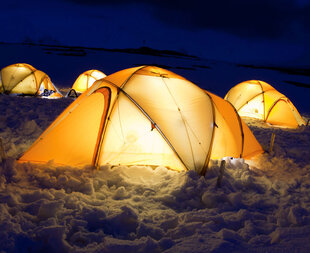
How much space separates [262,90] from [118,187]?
10.0 meters

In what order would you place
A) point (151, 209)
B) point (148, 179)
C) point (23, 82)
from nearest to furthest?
point (151, 209)
point (148, 179)
point (23, 82)

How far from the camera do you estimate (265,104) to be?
11.8 metres

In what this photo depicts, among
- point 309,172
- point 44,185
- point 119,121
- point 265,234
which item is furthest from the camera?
point 309,172

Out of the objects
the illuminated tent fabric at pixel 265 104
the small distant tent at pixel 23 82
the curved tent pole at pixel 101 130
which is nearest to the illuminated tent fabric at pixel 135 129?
the curved tent pole at pixel 101 130

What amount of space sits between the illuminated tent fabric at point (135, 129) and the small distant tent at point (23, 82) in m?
9.57

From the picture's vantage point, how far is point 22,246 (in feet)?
9.21

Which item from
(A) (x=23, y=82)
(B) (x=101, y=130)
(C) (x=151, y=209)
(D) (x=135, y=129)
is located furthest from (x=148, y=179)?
(A) (x=23, y=82)

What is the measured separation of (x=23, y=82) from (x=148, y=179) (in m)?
12.3

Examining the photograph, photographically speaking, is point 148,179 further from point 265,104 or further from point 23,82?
point 23,82

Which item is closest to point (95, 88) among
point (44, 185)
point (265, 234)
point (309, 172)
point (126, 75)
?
point (126, 75)

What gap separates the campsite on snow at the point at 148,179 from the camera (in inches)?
124

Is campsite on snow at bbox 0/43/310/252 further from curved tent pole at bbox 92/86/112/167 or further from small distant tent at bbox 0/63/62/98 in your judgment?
small distant tent at bbox 0/63/62/98

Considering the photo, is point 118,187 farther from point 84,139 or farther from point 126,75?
point 126,75

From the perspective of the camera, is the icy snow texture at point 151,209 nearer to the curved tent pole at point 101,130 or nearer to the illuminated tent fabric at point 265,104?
the curved tent pole at point 101,130
